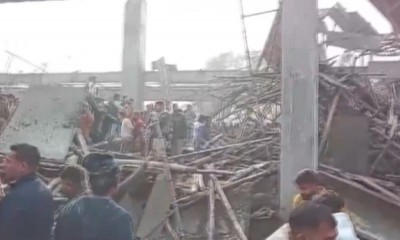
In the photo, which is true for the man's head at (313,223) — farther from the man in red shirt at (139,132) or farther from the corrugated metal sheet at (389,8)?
the man in red shirt at (139,132)

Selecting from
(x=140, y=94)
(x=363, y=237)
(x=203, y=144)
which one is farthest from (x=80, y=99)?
(x=140, y=94)

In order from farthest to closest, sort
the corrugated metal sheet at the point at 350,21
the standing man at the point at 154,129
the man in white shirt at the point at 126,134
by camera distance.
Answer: the man in white shirt at the point at 126,134, the corrugated metal sheet at the point at 350,21, the standing man at the point at 154,129

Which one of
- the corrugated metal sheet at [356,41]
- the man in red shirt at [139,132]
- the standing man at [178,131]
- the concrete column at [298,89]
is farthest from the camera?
the standing man at [178,131]

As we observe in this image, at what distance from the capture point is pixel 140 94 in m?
22.0

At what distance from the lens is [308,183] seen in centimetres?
390

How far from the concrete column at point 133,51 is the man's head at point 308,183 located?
1821 centimetres

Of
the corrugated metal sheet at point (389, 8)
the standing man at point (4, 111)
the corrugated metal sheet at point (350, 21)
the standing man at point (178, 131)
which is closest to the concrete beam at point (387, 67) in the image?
the corrugated metal sheet at point (350, 21)

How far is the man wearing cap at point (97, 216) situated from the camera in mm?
3051

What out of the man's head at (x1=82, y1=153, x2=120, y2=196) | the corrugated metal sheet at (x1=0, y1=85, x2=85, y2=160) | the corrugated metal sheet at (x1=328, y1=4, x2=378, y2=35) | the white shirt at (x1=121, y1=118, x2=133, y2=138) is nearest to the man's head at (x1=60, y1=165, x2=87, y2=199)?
the man's head at (x1=82, y1=153, x2=120, y2=196)

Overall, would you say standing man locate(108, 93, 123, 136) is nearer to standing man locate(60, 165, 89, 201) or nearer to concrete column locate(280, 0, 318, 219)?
concrete column locate(280, 0, 318, 219)

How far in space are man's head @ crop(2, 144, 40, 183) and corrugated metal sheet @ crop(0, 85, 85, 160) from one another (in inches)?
221

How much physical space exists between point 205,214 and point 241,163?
1.85 m

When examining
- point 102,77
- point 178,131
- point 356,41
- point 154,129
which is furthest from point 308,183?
point 102,77

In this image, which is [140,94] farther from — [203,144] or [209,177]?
[209,177]
